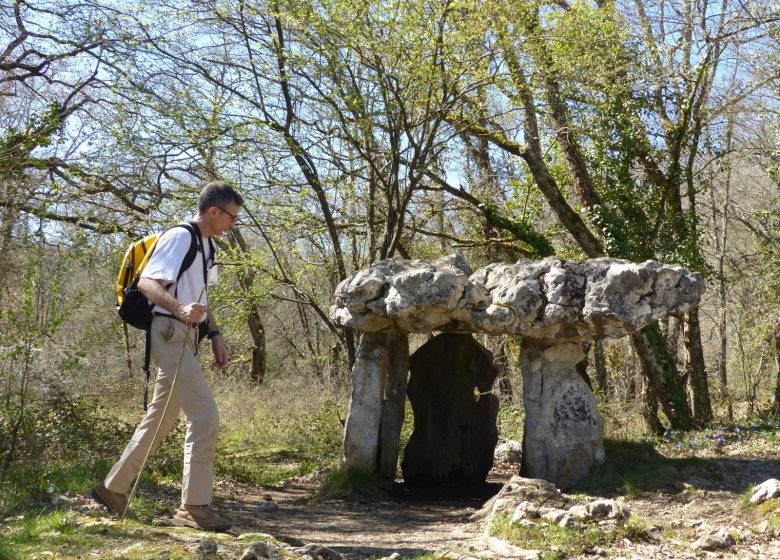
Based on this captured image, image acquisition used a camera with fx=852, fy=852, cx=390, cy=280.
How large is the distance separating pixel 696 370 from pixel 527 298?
532 centimetres

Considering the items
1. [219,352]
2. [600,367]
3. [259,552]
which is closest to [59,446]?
[219,352]

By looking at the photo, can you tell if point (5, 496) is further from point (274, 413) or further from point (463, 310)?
point (274, 413)

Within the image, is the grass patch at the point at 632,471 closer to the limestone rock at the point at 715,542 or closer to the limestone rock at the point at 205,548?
the limestone rock at the point at 715,542

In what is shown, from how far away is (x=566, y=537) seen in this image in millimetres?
5383

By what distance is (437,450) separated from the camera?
9.60 metres

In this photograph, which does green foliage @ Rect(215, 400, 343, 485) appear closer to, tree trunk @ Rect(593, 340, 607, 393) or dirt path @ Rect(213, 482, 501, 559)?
dirt path @ Rect(213, 482, 501, 559)

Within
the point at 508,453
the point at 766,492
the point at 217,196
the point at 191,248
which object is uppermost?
the point at 217,196

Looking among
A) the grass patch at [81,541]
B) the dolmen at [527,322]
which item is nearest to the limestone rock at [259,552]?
the grass patch at [81,541]

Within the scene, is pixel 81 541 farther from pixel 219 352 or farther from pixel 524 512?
pixel 524 512

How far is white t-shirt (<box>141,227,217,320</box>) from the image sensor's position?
16.1ft

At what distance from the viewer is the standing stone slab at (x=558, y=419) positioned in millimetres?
7934

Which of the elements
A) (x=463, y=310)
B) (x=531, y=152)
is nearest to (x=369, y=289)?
(x=463, y=310)

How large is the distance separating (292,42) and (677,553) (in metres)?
7.24

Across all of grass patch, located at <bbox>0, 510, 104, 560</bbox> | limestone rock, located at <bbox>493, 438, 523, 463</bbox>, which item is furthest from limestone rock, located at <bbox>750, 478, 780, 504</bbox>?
grass patch, located at <bbox>0, 510, 104, 560</bbox>
